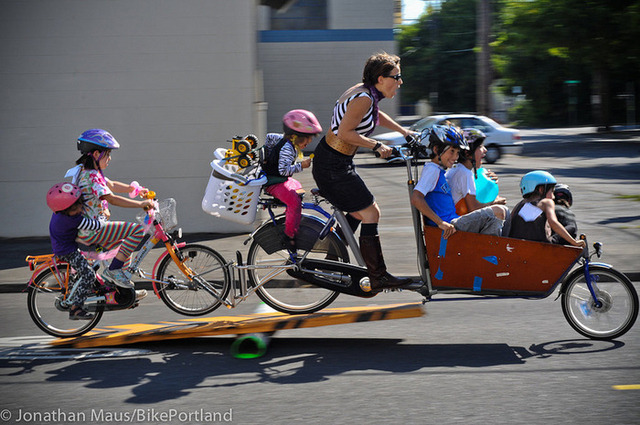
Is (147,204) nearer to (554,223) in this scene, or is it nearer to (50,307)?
(50,307)

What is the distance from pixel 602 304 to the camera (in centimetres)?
547

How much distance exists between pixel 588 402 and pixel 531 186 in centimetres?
193

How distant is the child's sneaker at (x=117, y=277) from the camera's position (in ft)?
19.1

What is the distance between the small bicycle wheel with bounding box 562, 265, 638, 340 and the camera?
539 centimetres

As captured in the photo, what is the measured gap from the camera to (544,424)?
13.0 feet

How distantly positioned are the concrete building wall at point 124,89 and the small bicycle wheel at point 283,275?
431 centimetres

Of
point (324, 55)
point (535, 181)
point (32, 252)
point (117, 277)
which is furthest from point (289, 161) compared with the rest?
point (324, 55)

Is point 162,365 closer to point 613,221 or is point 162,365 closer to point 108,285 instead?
point 108,285

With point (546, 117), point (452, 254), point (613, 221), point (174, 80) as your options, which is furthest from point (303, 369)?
point (546, 117)

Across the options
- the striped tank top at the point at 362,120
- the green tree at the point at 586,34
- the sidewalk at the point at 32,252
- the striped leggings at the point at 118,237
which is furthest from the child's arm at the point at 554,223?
the green tree at the point at 586,34

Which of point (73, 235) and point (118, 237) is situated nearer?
point (73, 235)

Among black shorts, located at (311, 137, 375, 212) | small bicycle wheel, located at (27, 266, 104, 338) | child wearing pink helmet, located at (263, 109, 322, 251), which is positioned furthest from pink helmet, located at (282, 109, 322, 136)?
small bicycle wheel, located at (27, 266, 104, 338)

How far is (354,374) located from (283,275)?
1617mm

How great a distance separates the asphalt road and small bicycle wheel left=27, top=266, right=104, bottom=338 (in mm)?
154
